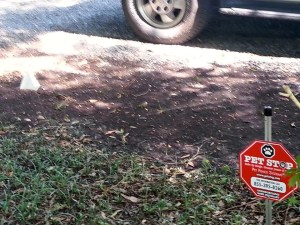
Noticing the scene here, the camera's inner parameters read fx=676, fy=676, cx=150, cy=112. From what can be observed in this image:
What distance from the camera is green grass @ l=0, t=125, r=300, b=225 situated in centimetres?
397

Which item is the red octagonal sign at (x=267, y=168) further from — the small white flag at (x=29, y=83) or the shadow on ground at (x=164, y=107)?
the small white flag at (x=29, y=83)

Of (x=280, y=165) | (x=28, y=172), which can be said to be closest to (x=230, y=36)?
(x=28, y=172)

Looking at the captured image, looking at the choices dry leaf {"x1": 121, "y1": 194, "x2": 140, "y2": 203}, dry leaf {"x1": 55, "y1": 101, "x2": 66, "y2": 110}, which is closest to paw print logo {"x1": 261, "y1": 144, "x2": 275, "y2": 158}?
dry leaf {"x1": 121, "y1": 194, "x2": 140, "y2": 203}

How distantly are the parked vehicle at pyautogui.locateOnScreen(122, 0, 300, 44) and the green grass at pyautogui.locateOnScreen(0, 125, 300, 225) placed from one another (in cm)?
215

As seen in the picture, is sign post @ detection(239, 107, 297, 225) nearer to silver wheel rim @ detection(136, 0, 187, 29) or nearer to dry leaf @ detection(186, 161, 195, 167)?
dry leaf @ detection(186, 161, 195, 167)

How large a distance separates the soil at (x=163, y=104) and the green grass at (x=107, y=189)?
23 centimetres

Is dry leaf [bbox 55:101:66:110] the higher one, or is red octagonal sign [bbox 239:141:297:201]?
red octagonal sign [bbox 239:141:297:201]

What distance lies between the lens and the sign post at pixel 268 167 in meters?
3.14

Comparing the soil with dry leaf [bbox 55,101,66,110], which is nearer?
the soil

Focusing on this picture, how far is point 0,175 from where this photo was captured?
4.32m

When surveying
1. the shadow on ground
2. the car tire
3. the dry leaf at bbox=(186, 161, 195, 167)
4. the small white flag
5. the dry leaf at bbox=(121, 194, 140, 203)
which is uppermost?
the car tire

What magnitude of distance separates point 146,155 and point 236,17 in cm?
314

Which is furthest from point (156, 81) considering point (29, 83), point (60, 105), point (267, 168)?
point (267, 168)

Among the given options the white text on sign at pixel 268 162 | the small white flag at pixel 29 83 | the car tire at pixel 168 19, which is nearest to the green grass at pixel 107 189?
the white text on sign at pixel 268 162
